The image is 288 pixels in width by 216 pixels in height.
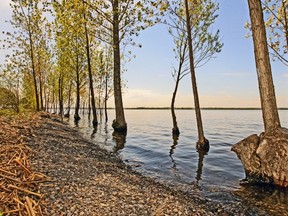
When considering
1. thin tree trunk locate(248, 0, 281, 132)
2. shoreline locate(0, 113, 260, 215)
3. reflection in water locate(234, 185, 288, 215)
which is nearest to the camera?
shoreline locate(0, 113, 260, 215)

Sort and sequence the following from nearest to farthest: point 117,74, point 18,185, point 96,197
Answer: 1. point 18,185
2. point 96,197
3. point 117,74

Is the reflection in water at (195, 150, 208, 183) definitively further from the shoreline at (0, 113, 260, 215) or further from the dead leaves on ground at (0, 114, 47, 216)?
the dead leaves on ground at (0, 114, 47, 216)

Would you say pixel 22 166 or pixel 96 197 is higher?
pixel 22 166

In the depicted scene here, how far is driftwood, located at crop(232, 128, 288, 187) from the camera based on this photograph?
8.89m

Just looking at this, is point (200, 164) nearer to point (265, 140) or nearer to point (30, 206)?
point (265, 140)

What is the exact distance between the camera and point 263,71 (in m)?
9.93

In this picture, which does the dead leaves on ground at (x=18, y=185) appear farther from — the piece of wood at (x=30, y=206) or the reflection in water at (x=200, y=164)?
the reflection in water at (x=200, y=164)

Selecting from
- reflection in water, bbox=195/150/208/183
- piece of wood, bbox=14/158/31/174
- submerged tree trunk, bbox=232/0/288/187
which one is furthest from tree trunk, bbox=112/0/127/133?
piece of wood, bbox=14/158/31/174

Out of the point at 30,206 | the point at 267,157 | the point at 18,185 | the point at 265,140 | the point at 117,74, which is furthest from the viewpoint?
the point at 117,74

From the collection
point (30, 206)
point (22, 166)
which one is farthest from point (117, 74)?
point (30, 206)

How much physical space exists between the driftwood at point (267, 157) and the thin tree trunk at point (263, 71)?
0.50 meters

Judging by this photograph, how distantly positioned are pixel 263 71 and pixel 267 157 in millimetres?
3321

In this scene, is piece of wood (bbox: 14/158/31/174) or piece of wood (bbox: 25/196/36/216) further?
piece of wood (bbox: 14/158/31/174)

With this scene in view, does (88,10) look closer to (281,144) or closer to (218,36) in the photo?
(218,36)
